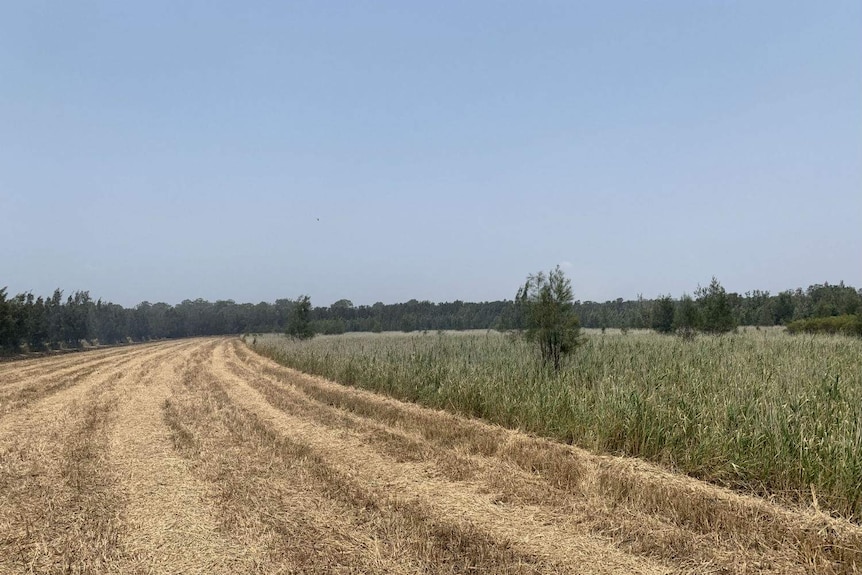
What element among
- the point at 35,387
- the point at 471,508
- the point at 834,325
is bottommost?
the point at 35,387

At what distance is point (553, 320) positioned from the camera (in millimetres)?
13273

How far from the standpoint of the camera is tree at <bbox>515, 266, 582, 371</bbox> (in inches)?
524

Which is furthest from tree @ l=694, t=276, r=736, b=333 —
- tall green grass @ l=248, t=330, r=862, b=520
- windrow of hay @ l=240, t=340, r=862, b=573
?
windrow of hay @ l=240, t=340, r=862, b=573

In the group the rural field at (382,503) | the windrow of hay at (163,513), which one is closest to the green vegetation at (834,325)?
the rural field at (382,503)

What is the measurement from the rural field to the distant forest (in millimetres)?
7372

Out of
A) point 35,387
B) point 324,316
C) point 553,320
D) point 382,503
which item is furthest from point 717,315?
point 324,316

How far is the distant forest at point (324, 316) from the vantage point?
40594 mm

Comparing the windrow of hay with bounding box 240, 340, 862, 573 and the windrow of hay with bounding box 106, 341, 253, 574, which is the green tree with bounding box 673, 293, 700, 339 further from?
the windrow of hay with bounding box 106, 341, 253, 574

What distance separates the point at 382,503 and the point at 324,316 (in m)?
117

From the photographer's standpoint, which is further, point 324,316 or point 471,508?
point 324,316

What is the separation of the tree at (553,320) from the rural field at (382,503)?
372 centimetres

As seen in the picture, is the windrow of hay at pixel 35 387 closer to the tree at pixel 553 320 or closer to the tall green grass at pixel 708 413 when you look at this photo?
the tall green grass at pixel 708 413

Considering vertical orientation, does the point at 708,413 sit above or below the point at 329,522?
above

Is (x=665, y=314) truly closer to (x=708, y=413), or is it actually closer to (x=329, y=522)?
(x=708, y=413)
